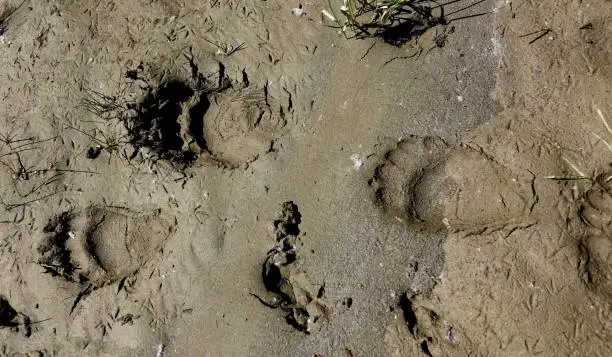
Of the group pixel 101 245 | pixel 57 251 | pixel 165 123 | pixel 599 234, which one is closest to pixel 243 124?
pixel 165 123

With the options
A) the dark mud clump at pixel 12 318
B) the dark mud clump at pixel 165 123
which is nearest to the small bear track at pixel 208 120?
the dark mud clump at pixel 165 123

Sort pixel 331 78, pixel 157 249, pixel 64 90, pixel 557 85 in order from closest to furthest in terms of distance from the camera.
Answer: pixel 557 85 → pixel 331 78 → pixel 157 249 → pixel 64 90

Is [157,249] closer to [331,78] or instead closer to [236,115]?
[236,115]

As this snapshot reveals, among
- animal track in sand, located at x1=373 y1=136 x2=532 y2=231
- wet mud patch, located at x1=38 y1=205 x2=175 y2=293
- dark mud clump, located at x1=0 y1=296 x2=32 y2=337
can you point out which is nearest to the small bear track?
wet mud patch, located at x1=38 y1=205 x2=175 y2=293

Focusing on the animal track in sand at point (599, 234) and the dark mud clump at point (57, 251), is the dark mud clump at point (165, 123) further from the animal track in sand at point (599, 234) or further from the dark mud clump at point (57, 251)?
the animal track in sand at point (599, 234)

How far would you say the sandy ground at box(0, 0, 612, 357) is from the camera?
2.95 meters

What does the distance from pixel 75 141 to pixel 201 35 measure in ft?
3.94

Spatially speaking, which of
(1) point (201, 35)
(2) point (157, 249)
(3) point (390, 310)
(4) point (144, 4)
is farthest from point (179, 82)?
(3) point (390, 310)

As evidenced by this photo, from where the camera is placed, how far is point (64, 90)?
12.6 ft

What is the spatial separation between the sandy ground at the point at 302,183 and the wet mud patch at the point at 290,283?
0.01 metres

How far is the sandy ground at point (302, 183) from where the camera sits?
2.95 m

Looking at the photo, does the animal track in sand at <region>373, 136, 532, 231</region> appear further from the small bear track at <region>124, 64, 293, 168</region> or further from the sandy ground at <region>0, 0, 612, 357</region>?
the small bear track at <region>124, 64, 293, 168</region>

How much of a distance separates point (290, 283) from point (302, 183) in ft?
2.09

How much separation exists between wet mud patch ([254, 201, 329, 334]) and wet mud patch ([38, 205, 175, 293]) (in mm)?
830
